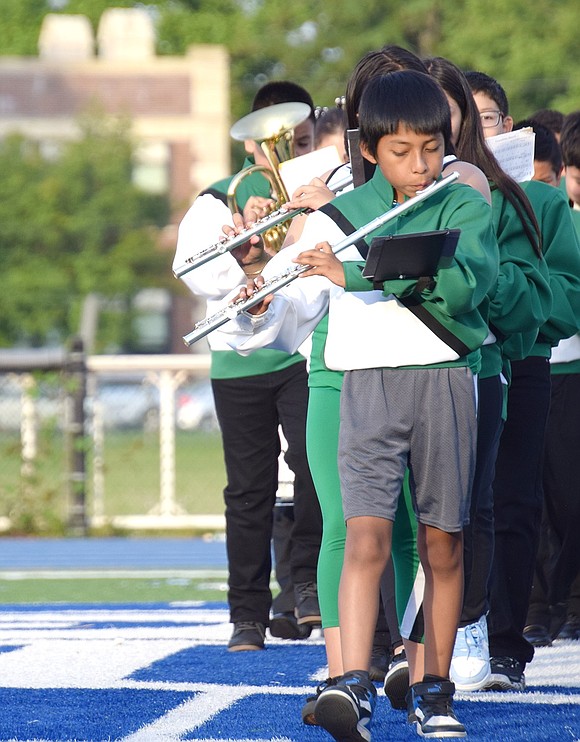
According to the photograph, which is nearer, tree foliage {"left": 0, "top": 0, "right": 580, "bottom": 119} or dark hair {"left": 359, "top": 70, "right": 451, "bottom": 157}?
dark hair {"left": 359, "top": 70, "right": 451, "bottom": 157}

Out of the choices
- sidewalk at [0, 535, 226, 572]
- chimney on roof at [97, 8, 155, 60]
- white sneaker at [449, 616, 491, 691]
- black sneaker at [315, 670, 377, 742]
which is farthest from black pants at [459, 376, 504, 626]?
chimney on roof at [97, 8, 155, 60]

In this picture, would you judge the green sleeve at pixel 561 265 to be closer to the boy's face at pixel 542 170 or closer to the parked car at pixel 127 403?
the boy's face at pixel 542 170

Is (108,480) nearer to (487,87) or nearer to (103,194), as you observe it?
(487,87)

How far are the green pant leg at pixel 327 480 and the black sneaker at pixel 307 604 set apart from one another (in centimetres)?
195

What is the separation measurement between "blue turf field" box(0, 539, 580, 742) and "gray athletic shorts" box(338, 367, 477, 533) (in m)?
0.60

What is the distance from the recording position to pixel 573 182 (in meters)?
6.21

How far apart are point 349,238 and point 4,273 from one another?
3798 cm

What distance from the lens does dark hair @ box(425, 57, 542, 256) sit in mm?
4637

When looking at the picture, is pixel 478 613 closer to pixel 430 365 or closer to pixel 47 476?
pixel 430 365

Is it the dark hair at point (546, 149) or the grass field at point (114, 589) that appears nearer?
the dark hair at point (546, 149)

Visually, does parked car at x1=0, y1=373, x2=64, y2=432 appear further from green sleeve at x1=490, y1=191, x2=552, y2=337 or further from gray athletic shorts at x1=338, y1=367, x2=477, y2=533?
gray athletic shorts at x1=338, y1=367, x2=477, y2=533

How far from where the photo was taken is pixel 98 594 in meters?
9.01

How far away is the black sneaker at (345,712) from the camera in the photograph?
3.70 meters

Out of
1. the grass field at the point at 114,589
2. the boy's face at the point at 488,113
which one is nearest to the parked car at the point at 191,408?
the grass field at the point at 114,589
